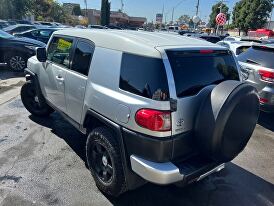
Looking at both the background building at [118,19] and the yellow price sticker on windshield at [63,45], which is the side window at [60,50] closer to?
the yellow price sticker on windshield at [63,45]

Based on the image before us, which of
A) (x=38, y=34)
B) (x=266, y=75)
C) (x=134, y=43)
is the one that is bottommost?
(x=266, y=75)

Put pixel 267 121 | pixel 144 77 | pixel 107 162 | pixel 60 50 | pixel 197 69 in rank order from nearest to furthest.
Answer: pixel 144 77, pixel 197 69, pixel 107 162, pixel 60 50, pixel 267 121

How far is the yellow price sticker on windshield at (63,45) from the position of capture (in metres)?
3.87

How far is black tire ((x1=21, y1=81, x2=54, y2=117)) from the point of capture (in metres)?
5.20

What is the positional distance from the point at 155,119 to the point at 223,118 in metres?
0.62

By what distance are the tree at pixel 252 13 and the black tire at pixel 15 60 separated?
3947 centimetres

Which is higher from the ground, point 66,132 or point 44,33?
point 44,33

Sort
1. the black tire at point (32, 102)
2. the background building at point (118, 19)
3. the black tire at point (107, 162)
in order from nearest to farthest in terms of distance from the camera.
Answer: the black tire at point (107, 162), the black tire at point (32, 102), the background building at point (118, 19)

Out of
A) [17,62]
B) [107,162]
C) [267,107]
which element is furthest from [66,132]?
[17,62]

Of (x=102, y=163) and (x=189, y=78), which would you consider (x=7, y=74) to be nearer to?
(x=102, y=163)

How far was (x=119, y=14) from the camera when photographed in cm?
7438

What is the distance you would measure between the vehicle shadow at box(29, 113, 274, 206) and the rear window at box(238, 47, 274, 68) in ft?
8.06

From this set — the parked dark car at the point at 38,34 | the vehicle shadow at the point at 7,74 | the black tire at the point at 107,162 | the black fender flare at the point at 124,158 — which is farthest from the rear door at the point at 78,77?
the parked dark car at the point at 38,34

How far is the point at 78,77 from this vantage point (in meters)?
3.44
